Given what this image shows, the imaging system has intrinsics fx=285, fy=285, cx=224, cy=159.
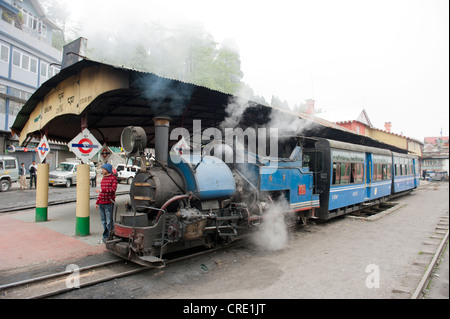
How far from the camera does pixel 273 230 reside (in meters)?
6.70

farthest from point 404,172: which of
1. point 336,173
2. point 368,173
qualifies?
point 336,173

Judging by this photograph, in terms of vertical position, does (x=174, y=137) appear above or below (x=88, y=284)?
above

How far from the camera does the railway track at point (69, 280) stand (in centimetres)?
400

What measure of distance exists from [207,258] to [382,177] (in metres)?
10.5

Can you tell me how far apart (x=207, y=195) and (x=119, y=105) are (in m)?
4.61

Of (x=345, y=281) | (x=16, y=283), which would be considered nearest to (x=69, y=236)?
(x=16, y=283)

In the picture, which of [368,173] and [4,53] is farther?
[4,53]

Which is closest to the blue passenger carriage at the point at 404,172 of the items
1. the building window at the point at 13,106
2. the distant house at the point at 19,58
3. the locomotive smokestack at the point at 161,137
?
the locomotive smokestack at the point at 161,137

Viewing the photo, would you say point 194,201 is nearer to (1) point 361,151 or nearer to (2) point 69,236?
(2) point 69,236

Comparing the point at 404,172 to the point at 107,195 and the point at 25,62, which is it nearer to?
the point at 107,195

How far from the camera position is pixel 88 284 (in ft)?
14.0

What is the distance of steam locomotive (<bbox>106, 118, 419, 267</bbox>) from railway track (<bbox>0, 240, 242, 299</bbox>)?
0.30 m

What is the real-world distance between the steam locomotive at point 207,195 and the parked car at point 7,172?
15.6 metres

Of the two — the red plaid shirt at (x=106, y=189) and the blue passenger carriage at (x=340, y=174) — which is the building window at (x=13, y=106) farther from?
the blue passenger carriage at (x=340, y=174)
